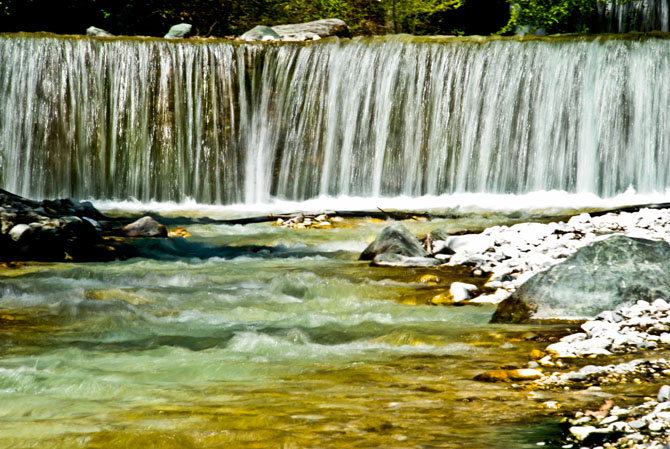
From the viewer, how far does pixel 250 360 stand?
569cm

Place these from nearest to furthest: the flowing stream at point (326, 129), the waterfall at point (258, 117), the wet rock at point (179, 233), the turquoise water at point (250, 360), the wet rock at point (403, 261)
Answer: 1. the turquoise water at point (250, 360)
2. the wet rock at point (403, 261)
3. the wet rock at point (179, 233)
4. the flowing stream at point (326, 129)
5. the waterfall at point (258, 117)

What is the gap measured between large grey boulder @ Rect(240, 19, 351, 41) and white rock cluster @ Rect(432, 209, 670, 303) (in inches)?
361

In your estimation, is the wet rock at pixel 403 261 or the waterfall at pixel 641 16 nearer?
the wet rock at pixel 403 261

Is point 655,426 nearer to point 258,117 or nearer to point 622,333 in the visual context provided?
point 622,333

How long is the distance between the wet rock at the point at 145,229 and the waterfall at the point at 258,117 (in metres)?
4.24

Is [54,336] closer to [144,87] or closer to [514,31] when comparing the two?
[144,87]

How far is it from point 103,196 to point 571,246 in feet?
31.2

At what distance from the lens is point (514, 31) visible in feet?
79.5

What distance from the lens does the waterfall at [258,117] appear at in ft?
51.9

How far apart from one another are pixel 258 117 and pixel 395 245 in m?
7.23

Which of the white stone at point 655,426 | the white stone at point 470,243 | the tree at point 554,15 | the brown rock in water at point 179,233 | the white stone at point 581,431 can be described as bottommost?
the white stone at point 581,431

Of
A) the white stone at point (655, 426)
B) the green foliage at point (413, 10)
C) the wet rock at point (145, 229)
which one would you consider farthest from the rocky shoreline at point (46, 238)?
the green foliage at point (413, 10)

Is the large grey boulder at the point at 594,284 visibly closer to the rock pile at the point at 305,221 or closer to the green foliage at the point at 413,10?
the rock pile at the point at 305,221

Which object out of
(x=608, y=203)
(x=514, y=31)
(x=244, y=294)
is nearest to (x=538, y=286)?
(x=244, y=294)
